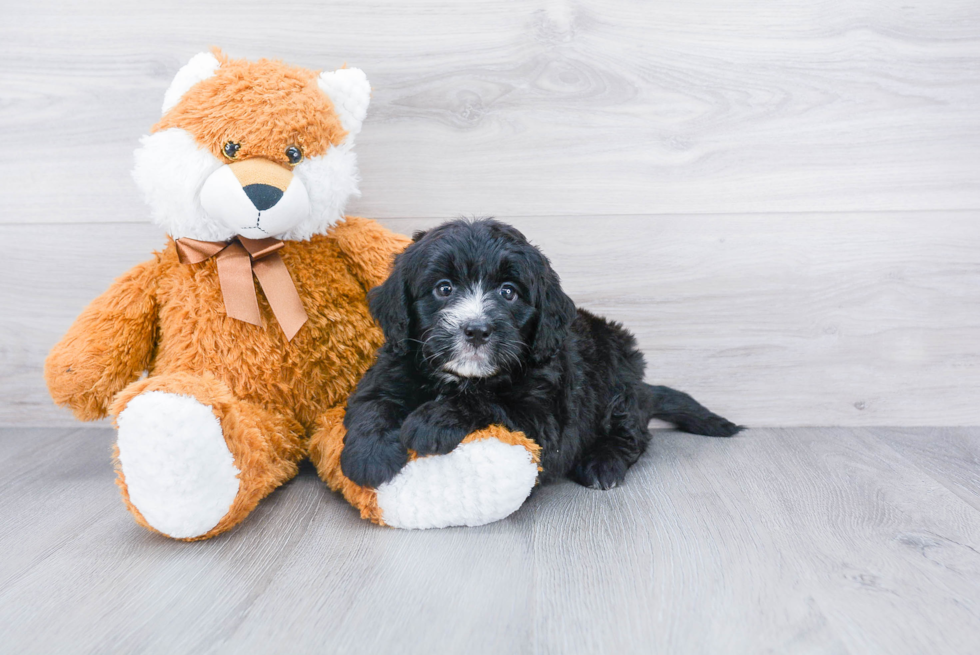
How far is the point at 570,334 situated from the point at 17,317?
A: 65.8 inches

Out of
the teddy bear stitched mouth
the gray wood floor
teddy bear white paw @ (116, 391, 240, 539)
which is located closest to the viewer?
the gray wood floor

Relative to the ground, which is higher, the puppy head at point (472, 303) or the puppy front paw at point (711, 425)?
the puppy head at point (472, 303)

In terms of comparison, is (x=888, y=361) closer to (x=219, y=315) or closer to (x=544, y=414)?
(x=544, y=414)

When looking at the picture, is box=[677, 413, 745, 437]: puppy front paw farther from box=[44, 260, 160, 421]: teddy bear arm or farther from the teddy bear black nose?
box=[44, 260, 160, 421]: teddy bear arm

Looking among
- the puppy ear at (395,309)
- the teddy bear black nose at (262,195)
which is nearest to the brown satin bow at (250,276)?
the teddy bear black nose at (262,195)

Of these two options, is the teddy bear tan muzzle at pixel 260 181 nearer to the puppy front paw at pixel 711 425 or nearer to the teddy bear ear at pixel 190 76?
the teddy bear ear at pixel 190 76

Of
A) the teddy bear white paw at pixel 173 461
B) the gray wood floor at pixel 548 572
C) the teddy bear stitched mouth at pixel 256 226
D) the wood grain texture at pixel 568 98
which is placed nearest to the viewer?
the gray wood floor at pixel 548 572

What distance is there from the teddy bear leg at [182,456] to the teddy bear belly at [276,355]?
0.19 metres

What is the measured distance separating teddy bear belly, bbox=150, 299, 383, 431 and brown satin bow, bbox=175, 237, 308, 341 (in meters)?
0.05

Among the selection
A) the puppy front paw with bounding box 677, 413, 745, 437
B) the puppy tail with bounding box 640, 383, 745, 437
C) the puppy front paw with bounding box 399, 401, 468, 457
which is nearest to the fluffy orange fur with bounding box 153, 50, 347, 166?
the puppy front paw with bounding box 399, 401, 468, 457

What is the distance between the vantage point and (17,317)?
2.02 metres

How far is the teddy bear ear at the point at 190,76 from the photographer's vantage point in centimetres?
147

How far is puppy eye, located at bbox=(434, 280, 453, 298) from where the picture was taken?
1346mm

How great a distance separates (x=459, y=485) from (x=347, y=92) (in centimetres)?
92
